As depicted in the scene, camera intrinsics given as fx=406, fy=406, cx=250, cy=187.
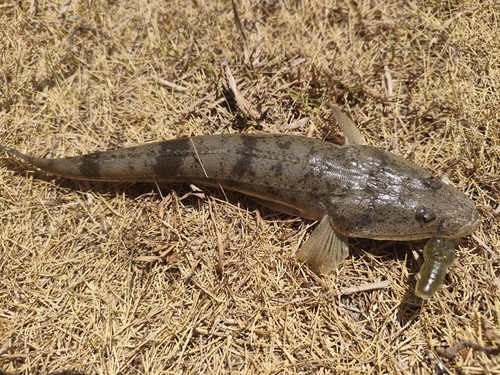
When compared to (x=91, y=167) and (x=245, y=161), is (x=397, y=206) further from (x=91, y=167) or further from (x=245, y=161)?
(x=91, y=167)

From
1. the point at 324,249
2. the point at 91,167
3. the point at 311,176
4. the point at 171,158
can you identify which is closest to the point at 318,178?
the point at 311,176

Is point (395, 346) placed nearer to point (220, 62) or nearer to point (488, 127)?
point (488, 127)

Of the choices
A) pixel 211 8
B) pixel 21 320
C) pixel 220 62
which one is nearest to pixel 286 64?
pixel 220 62

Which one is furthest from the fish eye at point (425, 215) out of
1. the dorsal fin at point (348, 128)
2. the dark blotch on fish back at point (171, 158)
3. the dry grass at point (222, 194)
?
the dark blotch on fish back at point (171, 158)

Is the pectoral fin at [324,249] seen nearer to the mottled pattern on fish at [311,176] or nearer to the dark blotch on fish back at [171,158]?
the mottled pattern on fish at [311,176]

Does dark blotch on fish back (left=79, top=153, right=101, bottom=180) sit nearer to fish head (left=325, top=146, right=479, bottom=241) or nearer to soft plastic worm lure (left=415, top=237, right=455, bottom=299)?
fish head (left=325, top=146, right=479, bottom=241)

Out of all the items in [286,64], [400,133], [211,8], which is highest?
[211,8]
